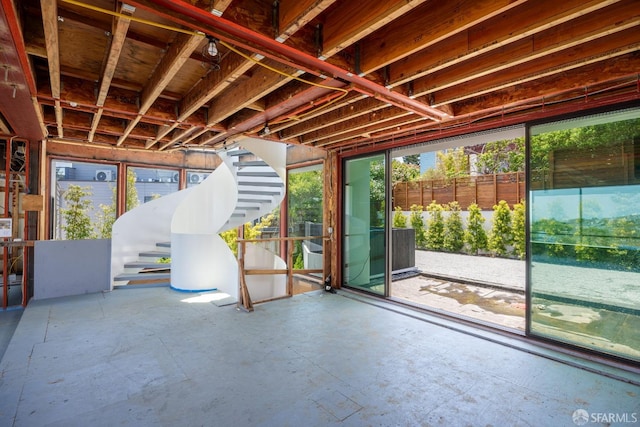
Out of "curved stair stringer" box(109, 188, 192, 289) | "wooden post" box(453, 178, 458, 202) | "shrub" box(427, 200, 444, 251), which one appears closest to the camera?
"curved stair stringer" box(109, 188, 192, 289)

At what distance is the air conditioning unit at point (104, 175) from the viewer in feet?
23.0

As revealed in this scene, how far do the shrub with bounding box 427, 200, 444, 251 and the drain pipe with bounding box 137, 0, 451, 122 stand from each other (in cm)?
826

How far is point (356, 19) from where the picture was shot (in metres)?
1.96

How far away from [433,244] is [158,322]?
9.35 metres

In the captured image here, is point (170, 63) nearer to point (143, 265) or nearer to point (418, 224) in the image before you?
point (143, 265)

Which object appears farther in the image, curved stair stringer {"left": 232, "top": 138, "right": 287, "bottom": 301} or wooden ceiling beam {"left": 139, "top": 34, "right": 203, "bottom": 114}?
curved stair stringer {"left": 232, "top": 138, "right": 287, "bottom": 301}

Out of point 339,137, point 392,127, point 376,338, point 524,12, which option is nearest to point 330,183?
point 339,137

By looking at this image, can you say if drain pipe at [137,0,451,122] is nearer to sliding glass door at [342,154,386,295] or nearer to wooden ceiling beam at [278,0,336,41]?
wooden ceiling beam at [278,0,336,41]

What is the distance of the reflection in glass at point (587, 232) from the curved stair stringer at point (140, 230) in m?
5.89

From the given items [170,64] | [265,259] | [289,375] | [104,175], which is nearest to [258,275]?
[265,259]

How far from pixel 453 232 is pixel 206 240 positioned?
832 centimetres

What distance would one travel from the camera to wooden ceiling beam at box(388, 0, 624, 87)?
5.87ft

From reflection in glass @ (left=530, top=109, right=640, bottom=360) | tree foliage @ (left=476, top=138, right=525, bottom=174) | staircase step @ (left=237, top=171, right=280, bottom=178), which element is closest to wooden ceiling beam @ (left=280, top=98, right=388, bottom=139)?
staircase step @ (left=237, top=171, right=280, bottom=178)

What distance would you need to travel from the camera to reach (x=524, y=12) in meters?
1.95
